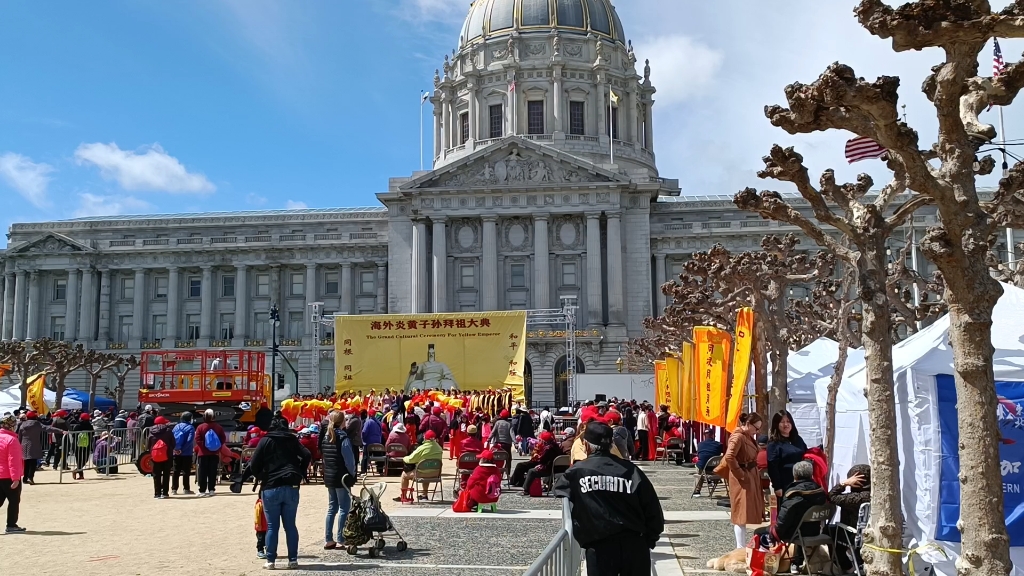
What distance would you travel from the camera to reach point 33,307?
77125 millimetres

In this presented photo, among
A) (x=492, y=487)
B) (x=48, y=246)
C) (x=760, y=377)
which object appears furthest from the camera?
(x=48, y=246)

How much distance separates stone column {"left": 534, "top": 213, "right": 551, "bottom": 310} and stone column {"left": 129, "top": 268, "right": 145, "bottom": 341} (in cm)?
3056

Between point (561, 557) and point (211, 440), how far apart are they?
15.9 meters

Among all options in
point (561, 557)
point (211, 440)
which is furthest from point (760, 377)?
point (561, 557)

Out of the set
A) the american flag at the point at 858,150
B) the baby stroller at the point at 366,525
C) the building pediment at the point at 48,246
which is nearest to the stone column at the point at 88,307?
the building pediment at the point at 48,246

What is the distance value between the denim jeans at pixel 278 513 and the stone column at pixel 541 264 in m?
54.5

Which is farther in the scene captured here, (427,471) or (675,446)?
(675,446)

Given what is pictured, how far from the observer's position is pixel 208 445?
21.5 metres

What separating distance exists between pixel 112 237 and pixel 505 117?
32.2 meters

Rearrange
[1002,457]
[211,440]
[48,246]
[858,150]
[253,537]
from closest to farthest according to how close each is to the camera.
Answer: [1002,457] → [253,537] → [211,440] → [858,150] → [48,246]

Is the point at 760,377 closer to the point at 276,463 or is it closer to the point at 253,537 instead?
the point at 253,537

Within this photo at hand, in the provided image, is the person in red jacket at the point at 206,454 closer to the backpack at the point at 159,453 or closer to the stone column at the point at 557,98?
the backpack at the point at 159,453

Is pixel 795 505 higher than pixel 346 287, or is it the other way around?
pixel 346 287

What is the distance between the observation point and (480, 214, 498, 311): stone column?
67375 mm
